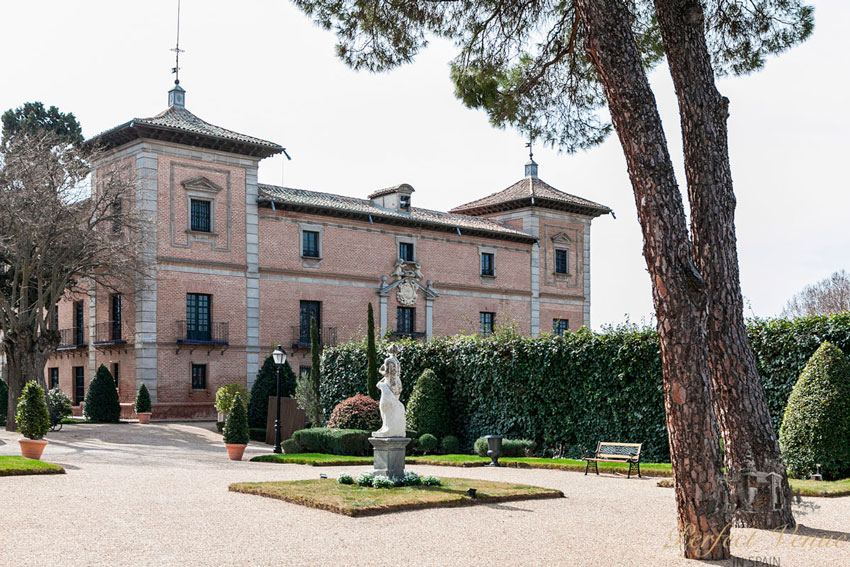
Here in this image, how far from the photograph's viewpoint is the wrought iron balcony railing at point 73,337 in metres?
32.2

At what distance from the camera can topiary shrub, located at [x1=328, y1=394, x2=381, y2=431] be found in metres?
20.7

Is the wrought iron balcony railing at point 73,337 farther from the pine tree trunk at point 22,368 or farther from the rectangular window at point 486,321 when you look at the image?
the rectangular window at point 486,321

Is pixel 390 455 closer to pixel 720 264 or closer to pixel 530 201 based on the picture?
pixel 720 264

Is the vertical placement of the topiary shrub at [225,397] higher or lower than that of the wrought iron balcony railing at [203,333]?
lower

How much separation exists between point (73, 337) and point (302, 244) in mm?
9171

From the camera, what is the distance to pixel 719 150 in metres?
9.80

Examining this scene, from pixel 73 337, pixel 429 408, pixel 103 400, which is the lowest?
pixel 103 400

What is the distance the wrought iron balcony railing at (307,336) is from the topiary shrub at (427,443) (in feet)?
42.7

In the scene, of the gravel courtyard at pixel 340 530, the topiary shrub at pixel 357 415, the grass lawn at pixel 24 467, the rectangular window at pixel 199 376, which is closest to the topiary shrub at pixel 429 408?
the topiary shrub at pixel 357 415

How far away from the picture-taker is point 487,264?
1527 inches

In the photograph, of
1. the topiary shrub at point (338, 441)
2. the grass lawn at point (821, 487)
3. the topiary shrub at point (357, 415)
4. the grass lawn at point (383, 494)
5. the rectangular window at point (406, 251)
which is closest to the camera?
the grass lawn at point (383, 494)

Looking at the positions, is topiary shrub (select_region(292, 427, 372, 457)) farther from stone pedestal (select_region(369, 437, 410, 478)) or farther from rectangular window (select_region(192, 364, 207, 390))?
rectangular window (select_region(192, 364, 207, 390))

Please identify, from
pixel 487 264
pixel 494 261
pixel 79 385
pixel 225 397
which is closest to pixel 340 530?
pixel 225 397

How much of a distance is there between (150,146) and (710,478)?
25291 mm
